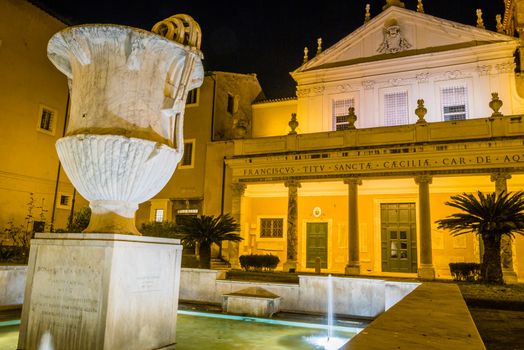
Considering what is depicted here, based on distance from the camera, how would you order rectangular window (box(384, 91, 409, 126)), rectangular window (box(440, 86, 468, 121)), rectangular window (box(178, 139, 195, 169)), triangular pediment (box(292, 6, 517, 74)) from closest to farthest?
1. rectangular window (box(440, 86, 468, 121))
2. triangular pediment (box(292, 6, 517, 74))
3. rectangular window (box(384, 91, 409, 126))
4. rectangular window (box(178, 139, 195, 169))

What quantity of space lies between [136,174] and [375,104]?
58.4 ft

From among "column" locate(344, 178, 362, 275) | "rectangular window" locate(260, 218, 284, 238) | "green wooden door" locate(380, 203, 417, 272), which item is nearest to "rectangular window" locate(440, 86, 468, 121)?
"green wooden door" locate(380, 203, 417, 272)

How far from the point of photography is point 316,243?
69.8 ft

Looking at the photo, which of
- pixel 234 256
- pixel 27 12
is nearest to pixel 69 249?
pixel 234 256

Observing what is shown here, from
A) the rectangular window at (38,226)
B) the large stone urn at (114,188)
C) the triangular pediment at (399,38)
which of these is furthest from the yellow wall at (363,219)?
the large stone urn at (114,188)

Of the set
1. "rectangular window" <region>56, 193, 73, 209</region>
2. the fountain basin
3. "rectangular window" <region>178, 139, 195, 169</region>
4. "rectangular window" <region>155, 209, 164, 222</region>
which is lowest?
the fountain basin

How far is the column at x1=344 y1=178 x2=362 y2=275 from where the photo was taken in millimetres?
16641

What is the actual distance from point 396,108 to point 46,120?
1722cm

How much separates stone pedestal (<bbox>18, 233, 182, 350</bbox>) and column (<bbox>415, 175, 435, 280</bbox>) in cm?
1284

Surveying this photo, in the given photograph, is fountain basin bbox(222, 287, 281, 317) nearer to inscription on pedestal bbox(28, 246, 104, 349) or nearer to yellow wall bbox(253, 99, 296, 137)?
inscription on pedestal bbox(28, 246, 104, 349)

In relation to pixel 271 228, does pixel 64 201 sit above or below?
above

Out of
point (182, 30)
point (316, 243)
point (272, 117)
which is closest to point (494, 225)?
point (182, 30)

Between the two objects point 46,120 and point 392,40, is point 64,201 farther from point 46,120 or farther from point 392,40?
point 392,40

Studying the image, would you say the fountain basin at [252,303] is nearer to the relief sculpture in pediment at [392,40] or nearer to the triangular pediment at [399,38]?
the triangular pediment at [399,38]
